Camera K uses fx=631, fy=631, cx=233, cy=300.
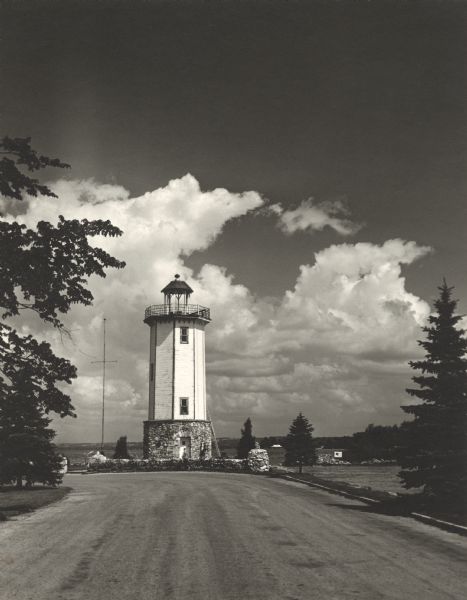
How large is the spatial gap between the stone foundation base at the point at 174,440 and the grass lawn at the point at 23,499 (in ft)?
73.4

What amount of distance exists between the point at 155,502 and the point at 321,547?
949 centimetres

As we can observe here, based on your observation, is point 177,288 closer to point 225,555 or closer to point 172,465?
point 172,465

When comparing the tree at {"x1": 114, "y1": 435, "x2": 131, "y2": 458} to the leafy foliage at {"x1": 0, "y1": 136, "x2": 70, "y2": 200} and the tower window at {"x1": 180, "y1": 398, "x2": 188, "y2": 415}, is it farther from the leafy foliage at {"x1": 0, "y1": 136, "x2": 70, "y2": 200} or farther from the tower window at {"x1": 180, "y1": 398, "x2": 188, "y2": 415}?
the leafy foliage at {"x1": 0, "y1": 136, "x2": 70, "y2": 200}

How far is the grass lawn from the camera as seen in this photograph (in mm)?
18786

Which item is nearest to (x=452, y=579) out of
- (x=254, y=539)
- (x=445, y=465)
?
(x=254, y=539)

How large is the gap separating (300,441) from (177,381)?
1430cm

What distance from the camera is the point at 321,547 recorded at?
11.9 metres

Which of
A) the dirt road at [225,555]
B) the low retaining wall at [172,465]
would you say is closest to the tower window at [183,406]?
the low retaining wall at [172,465]

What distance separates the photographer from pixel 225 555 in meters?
11.0

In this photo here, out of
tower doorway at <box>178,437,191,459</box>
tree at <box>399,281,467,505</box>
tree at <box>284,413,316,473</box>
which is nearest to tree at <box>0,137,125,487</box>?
tree at <box>399,281,467,505</box>

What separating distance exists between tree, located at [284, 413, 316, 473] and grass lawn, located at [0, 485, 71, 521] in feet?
111

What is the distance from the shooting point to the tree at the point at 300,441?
57.8m

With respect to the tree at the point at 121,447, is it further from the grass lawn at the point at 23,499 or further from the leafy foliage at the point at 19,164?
the leafy foliage at the point at 19,164

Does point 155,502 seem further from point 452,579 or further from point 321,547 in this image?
point 452,579
